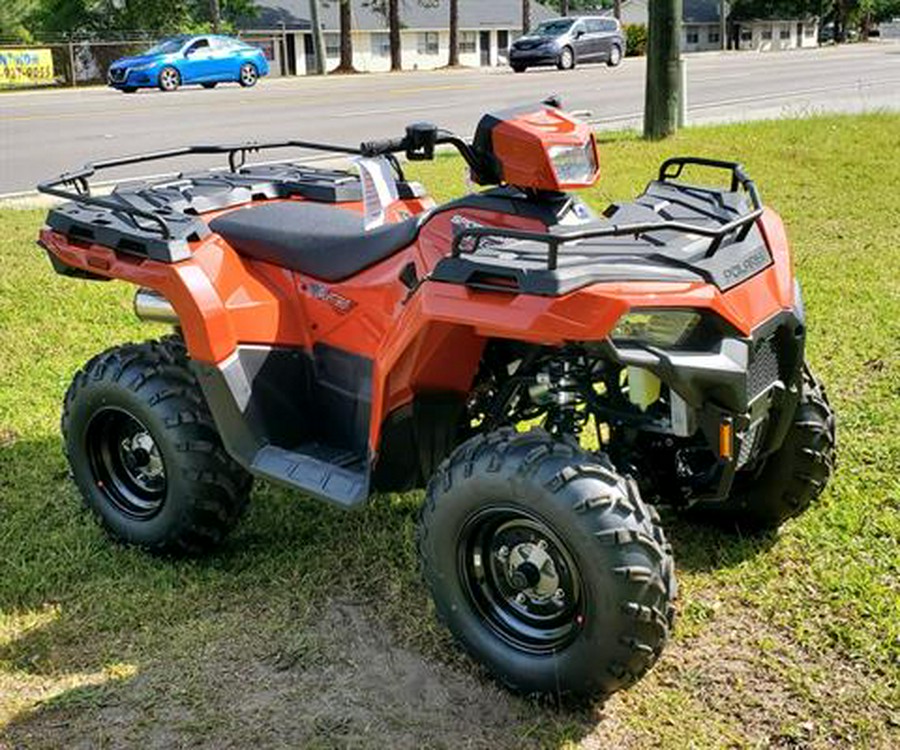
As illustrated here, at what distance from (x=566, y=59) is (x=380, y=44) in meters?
21.1

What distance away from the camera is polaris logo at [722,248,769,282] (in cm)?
292

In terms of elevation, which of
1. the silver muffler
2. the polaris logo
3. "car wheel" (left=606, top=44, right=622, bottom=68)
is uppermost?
"car wheel" (left=606, top=44, right=622, bottom=68)

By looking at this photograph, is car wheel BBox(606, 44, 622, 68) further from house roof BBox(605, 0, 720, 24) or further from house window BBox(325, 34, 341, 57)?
house roof BBox(605, 0, 720, 24)

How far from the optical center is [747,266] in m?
3.03

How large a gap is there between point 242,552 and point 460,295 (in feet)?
5.22

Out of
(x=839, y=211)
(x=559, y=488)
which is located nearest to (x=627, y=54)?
(x=839, y=211)

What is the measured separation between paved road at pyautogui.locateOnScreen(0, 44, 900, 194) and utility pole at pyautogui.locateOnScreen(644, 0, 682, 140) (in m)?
3.27

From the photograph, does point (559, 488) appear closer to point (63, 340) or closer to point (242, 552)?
point (242, 552)

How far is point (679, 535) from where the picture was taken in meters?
3.98

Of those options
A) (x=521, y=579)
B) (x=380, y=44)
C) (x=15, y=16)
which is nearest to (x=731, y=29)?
(x=380, y=44)

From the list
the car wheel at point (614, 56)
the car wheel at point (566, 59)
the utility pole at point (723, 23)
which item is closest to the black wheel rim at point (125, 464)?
the car wheel at point (566, 59)

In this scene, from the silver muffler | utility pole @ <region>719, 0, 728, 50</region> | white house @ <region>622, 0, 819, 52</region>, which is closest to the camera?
the silver muffler

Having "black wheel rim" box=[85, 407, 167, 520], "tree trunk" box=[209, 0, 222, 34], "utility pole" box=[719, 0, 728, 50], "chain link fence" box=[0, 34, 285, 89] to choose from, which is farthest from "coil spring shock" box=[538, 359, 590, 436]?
"utility pole" box=[719, 0, 728, 50]

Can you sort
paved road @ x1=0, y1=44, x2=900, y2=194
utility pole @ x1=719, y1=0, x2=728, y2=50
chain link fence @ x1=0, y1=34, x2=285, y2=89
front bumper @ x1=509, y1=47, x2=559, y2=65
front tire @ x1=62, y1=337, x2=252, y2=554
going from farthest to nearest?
utility pole @ x1=719, y1=0, x2=728, y2=50
chain link fence @ x1=0, y1=34, x2=285, y2=89
front bumper @ x1=509, y1=47, x2=559, y2=65
paved road @ x1=0, y1=44, x2=900, y2=194
front tire @ x1=62, y1=337, x2=252, y2=554
